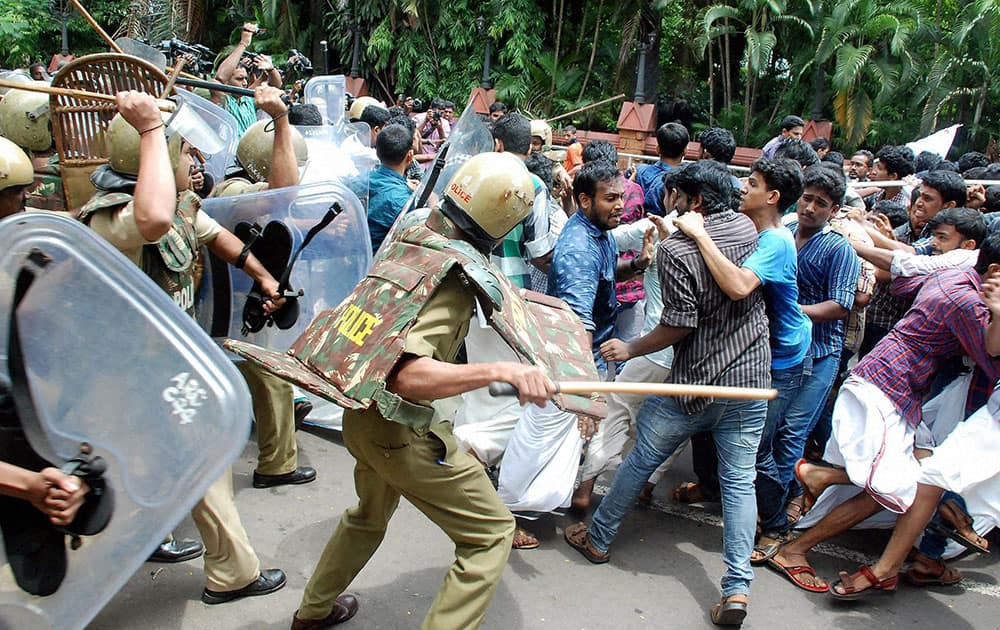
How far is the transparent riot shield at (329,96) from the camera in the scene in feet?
19.7

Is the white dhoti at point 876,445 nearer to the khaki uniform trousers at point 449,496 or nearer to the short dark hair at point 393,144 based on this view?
the khaki uniform trousers at point 449,496

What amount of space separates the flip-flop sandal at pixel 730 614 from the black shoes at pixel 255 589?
1749 millimetres

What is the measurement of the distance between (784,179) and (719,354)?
0.87 meters

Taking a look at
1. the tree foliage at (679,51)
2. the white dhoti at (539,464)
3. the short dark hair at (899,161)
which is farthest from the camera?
the tree foliage at (679,51)

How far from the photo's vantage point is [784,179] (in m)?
3.66

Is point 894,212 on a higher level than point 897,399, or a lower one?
higher

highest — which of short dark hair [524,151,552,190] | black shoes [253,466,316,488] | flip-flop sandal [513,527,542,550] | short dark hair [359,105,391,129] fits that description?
short dark hair [524,151,552,190]

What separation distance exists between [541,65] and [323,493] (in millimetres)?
15207

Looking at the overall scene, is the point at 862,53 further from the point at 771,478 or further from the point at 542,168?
the point at 771,478

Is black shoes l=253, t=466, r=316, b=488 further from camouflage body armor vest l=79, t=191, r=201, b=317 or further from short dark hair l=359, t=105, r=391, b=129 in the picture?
short dark hair l=359, t=105, r=391, b=129

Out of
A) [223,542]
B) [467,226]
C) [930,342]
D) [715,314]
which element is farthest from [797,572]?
[223,542]

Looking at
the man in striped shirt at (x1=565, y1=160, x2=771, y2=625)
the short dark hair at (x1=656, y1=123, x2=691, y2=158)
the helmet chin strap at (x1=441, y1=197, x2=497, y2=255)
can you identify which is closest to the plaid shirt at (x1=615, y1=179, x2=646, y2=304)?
the short dark hair at (x1=656, y1=123, x2=691, y2=158)

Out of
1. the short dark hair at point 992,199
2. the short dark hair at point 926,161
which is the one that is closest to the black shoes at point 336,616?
the short dark hair at point 992,199

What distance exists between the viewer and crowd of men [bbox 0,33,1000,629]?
8.46 ft
